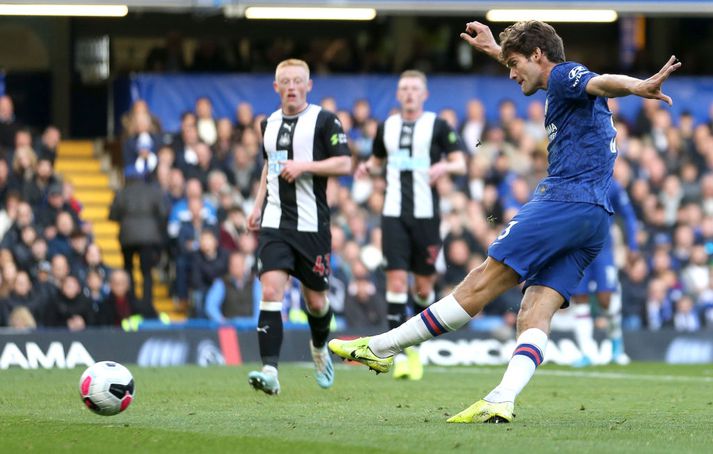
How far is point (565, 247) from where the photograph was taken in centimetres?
815

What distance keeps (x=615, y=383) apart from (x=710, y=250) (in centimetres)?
895

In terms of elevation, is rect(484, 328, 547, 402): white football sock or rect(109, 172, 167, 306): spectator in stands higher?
rect(484, 328, 547, 402): white football sock

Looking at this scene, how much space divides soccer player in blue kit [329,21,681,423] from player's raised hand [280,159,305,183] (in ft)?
9.00

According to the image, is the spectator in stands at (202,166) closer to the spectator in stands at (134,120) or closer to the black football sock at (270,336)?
the spectator in stands at (134,120)

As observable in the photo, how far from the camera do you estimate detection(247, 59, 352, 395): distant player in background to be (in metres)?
10.8

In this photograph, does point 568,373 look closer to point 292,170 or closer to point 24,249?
point 292,170

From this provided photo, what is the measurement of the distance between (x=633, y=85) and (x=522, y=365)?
5.73 feet

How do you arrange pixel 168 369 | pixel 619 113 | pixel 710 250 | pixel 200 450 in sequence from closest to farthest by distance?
pixel 200 450
pixel 168 369
pixel 710 250
pixel 619 113

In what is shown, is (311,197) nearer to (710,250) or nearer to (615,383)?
(615,383)

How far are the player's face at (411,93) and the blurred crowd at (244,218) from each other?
4111 millimetres

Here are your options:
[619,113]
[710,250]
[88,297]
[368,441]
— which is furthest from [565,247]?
[619,113]

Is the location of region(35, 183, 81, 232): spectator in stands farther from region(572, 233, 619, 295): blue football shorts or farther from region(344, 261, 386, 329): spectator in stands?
region(572, 233, 619, 295): blue football shorts

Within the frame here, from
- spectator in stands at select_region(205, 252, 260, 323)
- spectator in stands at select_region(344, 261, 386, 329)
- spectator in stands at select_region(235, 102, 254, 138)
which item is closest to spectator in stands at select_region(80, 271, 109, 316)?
spectator in stands at select_region(205, 252, 260, 323)

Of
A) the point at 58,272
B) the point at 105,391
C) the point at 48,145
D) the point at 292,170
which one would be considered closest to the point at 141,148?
the point at 48,145
